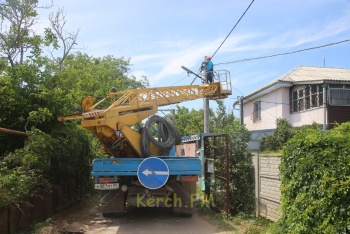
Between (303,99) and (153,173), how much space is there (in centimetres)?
1408

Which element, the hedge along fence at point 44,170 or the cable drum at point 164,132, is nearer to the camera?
the hedge along fence at point 44,170

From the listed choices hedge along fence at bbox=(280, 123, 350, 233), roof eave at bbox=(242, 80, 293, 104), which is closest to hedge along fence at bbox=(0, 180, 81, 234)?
hedge along fence at bbox=(280, 123, 350, 233)

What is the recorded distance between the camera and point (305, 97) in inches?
764

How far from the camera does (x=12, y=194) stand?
19.8 ft

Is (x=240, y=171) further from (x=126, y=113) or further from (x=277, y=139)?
(x=277, y=139)

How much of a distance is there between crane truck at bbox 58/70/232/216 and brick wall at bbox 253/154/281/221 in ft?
4.63

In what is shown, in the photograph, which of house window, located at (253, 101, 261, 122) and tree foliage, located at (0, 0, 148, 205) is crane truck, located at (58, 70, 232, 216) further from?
house window, located at (253, 101, 261, 122)

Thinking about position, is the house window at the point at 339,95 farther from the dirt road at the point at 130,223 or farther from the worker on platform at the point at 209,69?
the dirt road at the point at 130,223

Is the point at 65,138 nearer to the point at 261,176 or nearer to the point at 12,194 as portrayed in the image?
the point at 12,194

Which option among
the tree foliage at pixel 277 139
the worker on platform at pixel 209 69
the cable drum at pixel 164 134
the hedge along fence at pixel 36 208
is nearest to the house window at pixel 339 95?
the tree foliage at pixel 277 139

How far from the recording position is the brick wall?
7242mm

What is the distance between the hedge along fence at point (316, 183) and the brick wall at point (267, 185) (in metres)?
1.60

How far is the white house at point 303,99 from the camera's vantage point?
1791 cm

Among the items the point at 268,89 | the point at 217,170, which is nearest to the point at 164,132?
the point at 217,170
